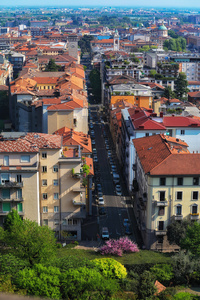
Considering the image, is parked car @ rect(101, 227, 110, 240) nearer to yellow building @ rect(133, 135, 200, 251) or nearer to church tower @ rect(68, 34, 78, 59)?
yellow building @ rect(133, 135, 200, 251)

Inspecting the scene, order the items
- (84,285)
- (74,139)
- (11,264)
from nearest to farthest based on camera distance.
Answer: (84,285) → (11,264) → (74,139)

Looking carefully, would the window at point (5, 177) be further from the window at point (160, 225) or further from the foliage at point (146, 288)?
the foliage at point (146, 288)

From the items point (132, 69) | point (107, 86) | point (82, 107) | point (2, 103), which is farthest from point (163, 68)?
point (82, 107)

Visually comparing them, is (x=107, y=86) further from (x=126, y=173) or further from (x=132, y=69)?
(x=126, y=173)

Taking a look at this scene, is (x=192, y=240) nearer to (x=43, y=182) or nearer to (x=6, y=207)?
(x=43, y=182)

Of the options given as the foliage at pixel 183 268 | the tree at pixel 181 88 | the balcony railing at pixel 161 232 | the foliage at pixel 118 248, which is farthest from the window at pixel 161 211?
the tree at pixel 181 88

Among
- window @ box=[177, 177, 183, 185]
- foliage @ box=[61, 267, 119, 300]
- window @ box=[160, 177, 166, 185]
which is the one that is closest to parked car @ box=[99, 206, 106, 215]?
window @ box=[160, 177, 166, 185]

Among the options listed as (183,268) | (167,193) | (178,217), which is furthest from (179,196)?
(183,268)
